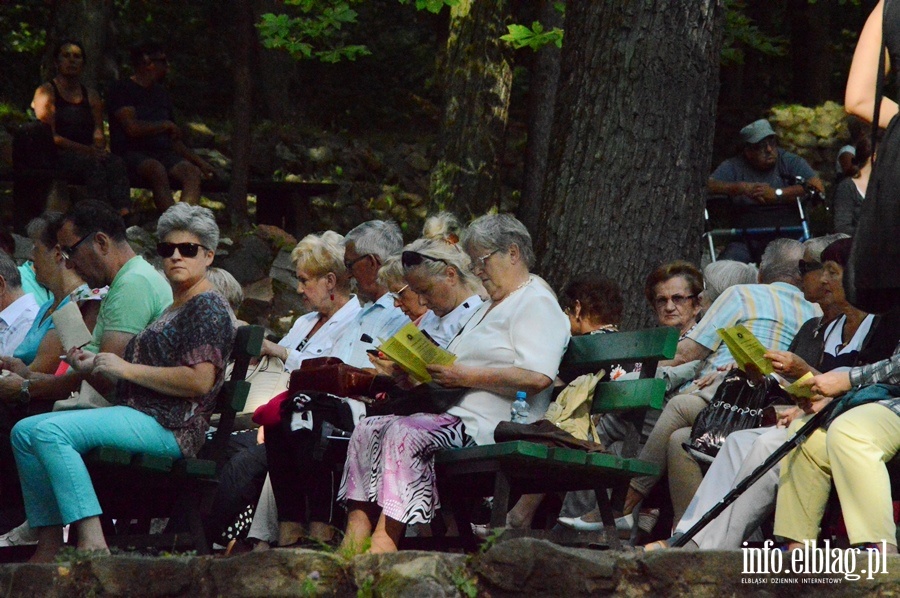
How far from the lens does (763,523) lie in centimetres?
562

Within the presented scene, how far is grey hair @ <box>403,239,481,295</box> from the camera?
657 centimetres

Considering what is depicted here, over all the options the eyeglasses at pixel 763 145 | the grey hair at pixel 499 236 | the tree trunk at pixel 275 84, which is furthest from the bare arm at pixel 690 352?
the tree trunk at pixel 275 84

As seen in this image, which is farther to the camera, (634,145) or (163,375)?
(634,145)

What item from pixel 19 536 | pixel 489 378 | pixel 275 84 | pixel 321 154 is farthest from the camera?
pixel 275 84

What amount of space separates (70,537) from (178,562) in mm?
1480

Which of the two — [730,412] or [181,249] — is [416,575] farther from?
[181,249]

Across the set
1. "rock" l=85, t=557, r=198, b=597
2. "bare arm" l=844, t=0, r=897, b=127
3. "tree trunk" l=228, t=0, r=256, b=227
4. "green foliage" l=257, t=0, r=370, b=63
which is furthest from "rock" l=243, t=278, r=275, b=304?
"bare arm" l=844, t=0, r=897, b=127

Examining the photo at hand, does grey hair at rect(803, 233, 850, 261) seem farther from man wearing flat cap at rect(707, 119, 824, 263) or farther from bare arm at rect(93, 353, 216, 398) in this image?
man wearing flat cap at rect(707, 119, 824, 263)

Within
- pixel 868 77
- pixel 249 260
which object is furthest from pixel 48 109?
pixel 868 77

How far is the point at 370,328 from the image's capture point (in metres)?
7.23

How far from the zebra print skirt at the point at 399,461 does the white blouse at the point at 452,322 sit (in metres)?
0.97

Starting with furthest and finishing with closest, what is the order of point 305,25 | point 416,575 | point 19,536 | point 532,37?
point 305,25 < point 532,37 < point 19,536 < point 416,575

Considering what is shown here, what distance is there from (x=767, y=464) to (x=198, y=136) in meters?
12.6

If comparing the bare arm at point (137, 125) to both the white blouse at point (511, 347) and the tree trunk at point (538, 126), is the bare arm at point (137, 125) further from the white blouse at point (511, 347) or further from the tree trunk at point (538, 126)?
the white blouse at point (511, 347)
